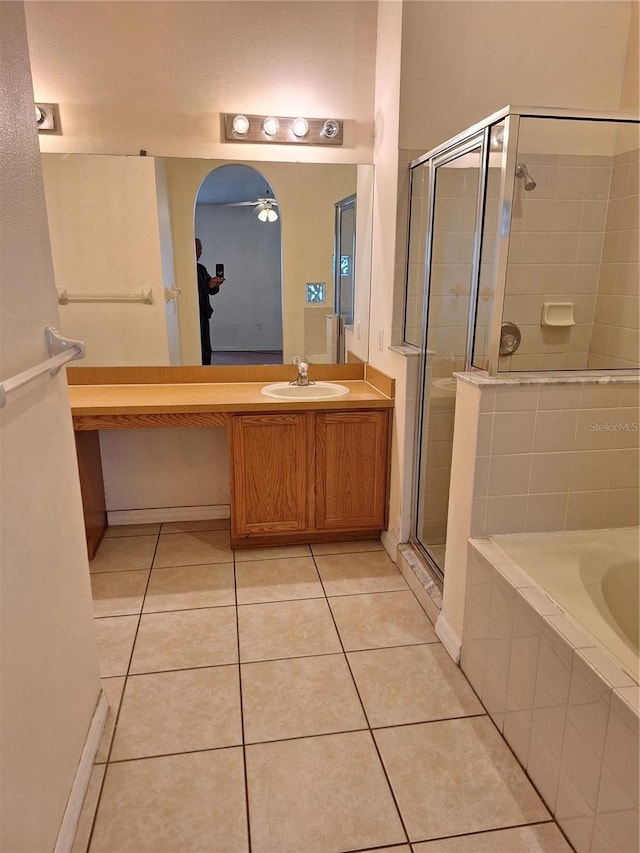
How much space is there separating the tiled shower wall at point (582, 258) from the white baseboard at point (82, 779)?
2082 mm

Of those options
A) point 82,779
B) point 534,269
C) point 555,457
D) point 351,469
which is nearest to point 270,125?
point 534,269

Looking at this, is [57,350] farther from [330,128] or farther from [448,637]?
[330,128]

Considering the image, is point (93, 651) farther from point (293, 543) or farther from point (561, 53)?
point (561, 53)

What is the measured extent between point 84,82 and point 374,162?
4.60ft

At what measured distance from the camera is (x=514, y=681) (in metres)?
1.60

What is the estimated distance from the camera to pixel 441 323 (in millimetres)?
2434

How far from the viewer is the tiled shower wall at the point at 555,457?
5.87ft

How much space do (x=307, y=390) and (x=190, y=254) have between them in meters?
0.94

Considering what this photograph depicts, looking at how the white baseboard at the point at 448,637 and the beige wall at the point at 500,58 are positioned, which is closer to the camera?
the white baseboard at the point at 448,637

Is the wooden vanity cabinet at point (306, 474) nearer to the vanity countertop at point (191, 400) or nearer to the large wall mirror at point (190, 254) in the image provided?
the vanity countertop at point (191, 400)

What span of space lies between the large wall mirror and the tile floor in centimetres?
123

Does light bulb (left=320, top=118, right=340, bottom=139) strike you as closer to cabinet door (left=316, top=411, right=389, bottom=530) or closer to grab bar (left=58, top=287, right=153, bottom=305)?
grab bar (left=58, top=287, right=153, bottom=305)

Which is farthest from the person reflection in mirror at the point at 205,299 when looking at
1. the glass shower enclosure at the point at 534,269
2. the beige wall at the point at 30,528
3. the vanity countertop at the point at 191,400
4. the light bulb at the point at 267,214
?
the beige wall at the point at 30,528

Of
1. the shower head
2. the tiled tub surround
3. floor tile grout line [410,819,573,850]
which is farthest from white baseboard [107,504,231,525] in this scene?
the shower head
